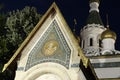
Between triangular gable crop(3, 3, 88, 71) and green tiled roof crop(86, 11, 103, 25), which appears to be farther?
green tiled roof crop(86, 11, 103, 25)

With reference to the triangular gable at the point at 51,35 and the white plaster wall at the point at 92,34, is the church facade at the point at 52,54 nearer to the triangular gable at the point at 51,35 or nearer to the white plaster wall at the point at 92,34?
the triangular gable at the point at 51,35

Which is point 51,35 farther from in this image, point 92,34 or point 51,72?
point 92,34

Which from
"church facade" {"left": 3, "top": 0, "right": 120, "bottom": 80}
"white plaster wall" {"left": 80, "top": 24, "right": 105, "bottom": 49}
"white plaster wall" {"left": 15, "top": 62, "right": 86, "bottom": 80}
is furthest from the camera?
"white plaster wall" {"left": 80, "top": 24, "right": 105, "bottom": 49}

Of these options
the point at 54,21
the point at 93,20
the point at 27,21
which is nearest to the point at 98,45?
the point at 93,20

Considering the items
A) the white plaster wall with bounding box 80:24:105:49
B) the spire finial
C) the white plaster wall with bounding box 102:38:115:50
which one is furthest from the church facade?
the spire finial

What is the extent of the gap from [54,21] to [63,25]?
0.65 meters

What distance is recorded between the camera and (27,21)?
73.2ft

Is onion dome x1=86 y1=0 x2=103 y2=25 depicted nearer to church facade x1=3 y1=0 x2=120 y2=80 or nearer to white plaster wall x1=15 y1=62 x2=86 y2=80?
church facade x1=3 y1=0 x2=120 y2=80

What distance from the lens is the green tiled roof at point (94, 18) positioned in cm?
2566

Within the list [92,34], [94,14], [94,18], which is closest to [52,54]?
[92,34]

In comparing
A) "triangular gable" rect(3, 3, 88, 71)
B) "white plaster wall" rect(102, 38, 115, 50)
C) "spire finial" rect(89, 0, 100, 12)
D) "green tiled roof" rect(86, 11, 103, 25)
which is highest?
"spire finial" rect(89, 0, 100, 12)

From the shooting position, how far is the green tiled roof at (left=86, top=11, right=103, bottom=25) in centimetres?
2566

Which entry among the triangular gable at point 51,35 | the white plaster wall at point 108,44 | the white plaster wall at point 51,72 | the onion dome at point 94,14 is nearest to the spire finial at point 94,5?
the onion dome at point 94,14

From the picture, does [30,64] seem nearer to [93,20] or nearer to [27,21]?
[27,21]
